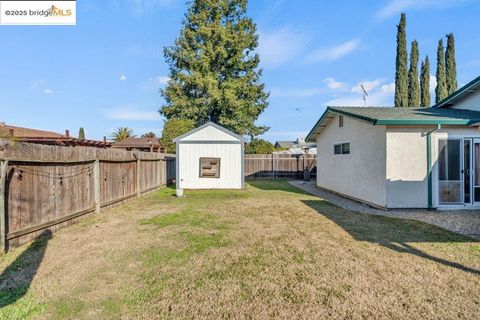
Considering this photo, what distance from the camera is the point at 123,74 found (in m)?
17.9

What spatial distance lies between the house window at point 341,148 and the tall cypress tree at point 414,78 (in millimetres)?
18579

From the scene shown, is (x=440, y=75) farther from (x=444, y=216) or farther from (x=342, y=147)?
(x=444, y=216)

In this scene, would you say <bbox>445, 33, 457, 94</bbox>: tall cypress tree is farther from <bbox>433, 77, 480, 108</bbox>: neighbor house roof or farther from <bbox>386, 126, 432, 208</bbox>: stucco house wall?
<bbox>386, 126, 432, 208</bbox>: stucco house wall

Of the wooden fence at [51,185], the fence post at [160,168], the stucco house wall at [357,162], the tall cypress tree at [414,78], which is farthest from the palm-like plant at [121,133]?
the tall cypress tree at [414,78]

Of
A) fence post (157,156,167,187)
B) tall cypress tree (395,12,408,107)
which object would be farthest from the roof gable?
tall cypress tree (395,12,408,107)

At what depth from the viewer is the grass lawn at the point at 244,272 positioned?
9.24ft

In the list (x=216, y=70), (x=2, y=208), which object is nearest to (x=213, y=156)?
(x=2, y=208)

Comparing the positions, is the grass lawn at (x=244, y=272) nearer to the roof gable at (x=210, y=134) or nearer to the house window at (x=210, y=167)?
the house window at (x=210, y=167)

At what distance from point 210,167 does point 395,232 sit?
30.8ft

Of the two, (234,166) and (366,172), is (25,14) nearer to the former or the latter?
(234,166)

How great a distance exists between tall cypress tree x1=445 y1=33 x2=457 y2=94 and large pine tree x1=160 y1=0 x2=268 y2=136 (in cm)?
1753

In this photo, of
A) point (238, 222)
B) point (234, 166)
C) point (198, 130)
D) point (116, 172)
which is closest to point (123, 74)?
point (198, 130)

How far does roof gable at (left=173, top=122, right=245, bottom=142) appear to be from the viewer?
13.7 metres

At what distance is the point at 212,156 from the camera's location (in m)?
13.7
